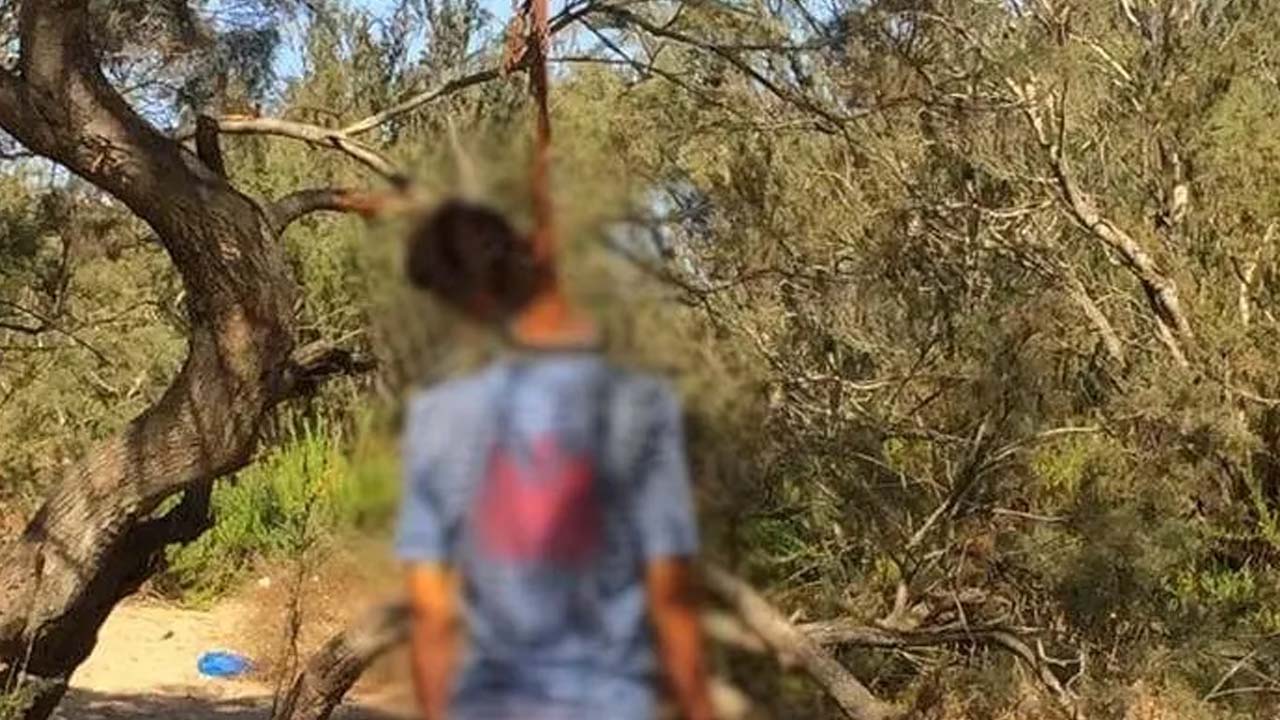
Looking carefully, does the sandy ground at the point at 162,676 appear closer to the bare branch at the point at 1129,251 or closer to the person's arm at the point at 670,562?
the bare branch at the point at 1129,251

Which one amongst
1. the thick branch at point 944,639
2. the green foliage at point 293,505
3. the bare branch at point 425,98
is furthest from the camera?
the thick branch at point 944,639

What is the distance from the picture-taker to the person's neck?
4.52 ft

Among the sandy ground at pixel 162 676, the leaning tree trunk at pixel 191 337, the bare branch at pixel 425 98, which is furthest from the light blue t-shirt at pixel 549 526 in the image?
the sandy ground at pixel 162 676

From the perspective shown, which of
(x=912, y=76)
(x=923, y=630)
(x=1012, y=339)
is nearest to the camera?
(x=912, y=76)

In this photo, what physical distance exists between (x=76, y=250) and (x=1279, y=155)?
5713 mm

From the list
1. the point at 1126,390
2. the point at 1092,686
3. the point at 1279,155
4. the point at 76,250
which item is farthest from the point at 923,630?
the point at 1279,155

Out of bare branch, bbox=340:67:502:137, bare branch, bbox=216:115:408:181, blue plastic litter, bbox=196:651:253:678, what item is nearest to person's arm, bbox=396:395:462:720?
bare branch, bbox=216:115:408:181

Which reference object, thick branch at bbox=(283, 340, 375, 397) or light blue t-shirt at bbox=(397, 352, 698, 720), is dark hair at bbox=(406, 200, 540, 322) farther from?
thick branch at bbox=(283, 340, 375, 397)

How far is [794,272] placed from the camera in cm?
639

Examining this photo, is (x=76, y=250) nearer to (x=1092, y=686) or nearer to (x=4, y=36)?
(x=4, y=36)

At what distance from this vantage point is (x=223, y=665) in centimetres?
1177

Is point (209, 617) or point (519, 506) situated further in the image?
point (209, 617)

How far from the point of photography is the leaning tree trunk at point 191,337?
534cm

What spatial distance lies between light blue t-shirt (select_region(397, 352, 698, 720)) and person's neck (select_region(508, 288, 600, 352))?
1 cm
